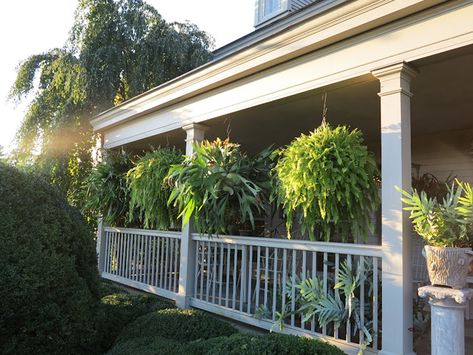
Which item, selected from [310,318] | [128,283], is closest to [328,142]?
[310,318]

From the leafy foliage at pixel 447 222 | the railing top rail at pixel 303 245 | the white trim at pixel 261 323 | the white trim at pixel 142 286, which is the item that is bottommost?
the white trim at pixel 142 286

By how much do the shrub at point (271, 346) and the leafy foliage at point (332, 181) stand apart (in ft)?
3.17

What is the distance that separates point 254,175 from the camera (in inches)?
172

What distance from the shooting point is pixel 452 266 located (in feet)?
8.37

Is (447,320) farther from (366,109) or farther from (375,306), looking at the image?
(366,109)

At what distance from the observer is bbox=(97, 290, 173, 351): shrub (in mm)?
4213

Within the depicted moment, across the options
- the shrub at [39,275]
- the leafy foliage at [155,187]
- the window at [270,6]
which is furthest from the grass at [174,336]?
the window at [270,6]

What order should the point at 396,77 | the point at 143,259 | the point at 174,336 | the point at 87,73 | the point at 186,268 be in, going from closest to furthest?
the point at 396,77, the point at 174,336, the point at 186,268, the point at 143,259, the point at 87,73

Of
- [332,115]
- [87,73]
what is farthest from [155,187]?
[87,73]

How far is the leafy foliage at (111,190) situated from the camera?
21.0 ft

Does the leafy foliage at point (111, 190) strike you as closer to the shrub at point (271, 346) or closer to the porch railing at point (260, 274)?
the porch railing at point (260, 274)

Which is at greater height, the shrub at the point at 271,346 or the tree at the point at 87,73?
the tree at the point at 87,73

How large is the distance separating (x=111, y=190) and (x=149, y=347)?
10.9ft

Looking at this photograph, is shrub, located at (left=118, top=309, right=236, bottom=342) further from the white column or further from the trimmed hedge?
the white column
